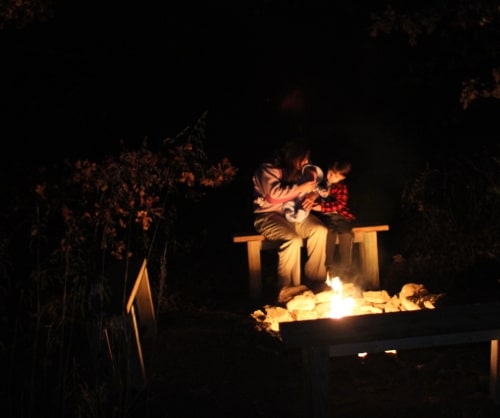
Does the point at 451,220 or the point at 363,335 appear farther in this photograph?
the point at 451,220

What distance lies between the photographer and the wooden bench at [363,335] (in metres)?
3.18

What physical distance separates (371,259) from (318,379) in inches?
116

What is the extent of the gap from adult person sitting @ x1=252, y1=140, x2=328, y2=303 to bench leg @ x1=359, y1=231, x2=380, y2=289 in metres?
0.43

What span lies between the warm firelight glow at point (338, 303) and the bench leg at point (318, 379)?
1.70 m

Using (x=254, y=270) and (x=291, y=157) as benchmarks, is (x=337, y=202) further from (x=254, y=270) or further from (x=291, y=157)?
(x=254, y=270)

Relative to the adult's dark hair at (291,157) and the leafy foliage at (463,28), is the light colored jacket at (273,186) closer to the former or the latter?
the adult's dark hair at (291,157)

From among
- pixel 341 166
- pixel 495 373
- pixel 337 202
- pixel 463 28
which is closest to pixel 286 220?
pixel 337 202

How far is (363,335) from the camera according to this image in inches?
126

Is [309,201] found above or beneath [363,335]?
above

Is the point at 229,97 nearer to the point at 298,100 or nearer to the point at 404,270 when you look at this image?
the point at 298,100

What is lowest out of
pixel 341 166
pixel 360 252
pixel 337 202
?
pixel 360 252

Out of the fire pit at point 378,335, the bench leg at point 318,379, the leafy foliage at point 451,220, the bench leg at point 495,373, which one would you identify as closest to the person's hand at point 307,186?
the leafy foliage at point 451,220

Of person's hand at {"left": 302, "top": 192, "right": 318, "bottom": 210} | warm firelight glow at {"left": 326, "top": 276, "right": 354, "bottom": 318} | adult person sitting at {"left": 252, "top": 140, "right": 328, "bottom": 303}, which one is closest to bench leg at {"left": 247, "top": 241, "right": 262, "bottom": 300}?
adult person sitting at {"left": 252, "top": 140, "right": 328, "bottom": 303}

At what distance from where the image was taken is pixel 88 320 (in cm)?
365
